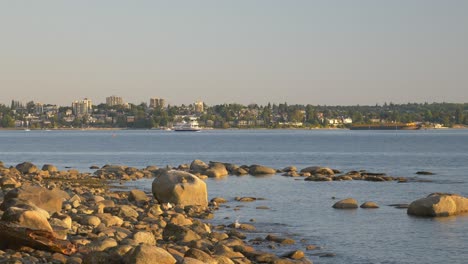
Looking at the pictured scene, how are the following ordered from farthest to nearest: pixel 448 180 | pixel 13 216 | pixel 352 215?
pixel 448 180
pixel 352 215
pixel 13 216

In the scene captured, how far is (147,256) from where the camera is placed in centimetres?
1884

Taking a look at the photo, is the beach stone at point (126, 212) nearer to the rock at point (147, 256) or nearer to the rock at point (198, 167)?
the rock at point (147, 256)

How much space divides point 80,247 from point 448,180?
4136cm

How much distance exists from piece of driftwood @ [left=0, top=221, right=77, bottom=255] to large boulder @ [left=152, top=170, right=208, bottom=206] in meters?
15.9

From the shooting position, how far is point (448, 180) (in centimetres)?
5775

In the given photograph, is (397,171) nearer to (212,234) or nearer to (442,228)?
(442,228)

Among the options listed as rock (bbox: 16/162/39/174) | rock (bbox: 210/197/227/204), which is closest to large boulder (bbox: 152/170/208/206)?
rock (bbox: 210/197/227/204)

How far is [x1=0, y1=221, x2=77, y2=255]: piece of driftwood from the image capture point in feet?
66.1

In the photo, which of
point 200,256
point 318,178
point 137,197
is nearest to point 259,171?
point 318,178

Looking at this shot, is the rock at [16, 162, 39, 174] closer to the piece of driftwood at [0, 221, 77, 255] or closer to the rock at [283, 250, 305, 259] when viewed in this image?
the rock at [283, 250, 305, 259]

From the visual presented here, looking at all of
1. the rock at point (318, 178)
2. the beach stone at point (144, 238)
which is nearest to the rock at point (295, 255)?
the beach stone at point (144, 238)

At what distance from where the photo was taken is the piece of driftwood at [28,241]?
20.2m

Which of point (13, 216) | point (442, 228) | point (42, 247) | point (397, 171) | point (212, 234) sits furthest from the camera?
point (397, 171)

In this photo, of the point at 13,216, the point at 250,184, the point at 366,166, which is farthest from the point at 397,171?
the point at 13,216
